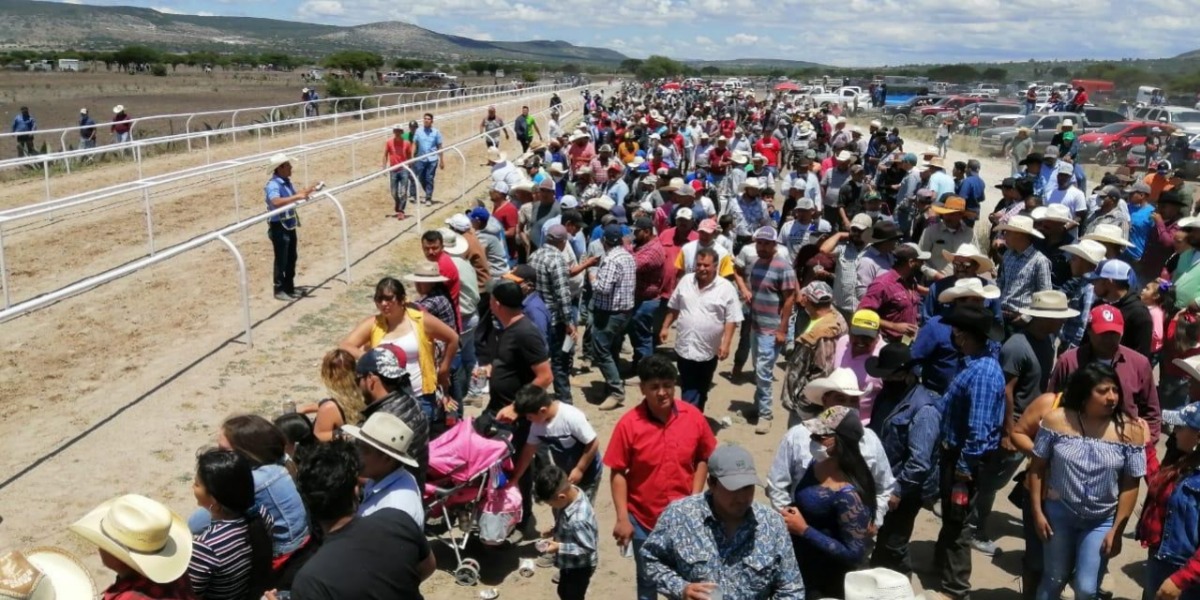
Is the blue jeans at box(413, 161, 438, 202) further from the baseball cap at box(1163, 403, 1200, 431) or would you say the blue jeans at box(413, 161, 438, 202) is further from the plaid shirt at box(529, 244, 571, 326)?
the baseball cap at box(1163, 403, 1200, 431)

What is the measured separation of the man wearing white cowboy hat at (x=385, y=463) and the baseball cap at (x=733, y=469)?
4.10 ft

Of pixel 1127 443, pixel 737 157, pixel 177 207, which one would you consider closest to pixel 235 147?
pixel 177 207

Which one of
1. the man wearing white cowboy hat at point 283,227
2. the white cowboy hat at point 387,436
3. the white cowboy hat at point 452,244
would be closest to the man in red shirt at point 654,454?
the white cowboy hat at point 387,436

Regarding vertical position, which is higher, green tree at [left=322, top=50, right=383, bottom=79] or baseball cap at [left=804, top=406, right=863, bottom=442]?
green tree at [left=322, top=50, right=383, bottom=79]

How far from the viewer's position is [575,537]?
4.48 meters

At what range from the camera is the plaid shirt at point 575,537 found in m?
4.49

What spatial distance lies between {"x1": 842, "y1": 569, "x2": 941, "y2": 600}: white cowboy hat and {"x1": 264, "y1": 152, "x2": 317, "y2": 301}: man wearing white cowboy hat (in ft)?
26.2

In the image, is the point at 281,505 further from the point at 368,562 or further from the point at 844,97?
the point at 844,97

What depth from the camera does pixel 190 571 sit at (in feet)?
10.7

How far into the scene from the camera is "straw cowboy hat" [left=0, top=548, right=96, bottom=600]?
254 centimetres

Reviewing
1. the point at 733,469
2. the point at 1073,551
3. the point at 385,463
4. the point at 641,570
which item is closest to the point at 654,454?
the point at 641,570

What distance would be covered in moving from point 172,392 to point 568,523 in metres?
4.25

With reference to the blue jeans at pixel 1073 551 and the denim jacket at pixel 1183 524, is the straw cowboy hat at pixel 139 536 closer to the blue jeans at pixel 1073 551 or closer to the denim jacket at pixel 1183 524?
the blue jeans at pixel 1073 551

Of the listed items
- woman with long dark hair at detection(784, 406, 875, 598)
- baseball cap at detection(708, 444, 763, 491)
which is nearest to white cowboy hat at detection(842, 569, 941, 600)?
baseball cap at detection(708, 444, 763, 491)
